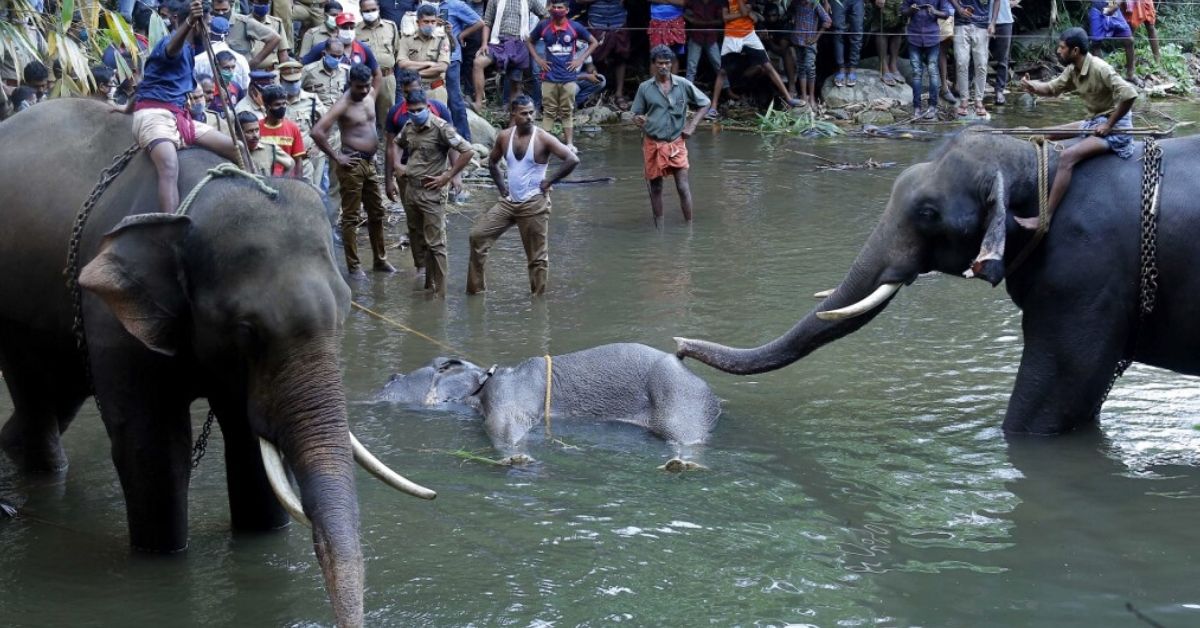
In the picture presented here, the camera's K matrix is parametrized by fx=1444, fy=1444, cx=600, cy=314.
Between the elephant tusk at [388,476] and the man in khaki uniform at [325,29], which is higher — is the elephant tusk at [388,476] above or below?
below

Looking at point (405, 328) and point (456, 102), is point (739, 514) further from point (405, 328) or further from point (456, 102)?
point (456, 102)

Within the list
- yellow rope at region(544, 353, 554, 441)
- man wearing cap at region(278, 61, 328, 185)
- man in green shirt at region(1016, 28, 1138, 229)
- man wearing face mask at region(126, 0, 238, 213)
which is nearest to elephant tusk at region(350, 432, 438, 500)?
man wearing face mask at region(126, 0, 238, 213)

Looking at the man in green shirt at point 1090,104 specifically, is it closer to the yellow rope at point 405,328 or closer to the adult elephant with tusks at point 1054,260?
the adult elephant with tusks at point 1054,260

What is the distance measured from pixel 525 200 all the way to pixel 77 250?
5.38m

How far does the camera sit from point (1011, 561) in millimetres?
6043

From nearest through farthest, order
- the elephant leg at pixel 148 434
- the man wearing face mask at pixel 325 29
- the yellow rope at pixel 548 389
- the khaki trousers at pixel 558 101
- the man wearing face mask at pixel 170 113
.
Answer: the elephant leg at pixel 148 434, the man wearing face mask at pixel 170 113, the yellow rope at pixel 548 389, the man wearing face mask at pixel 325 29, the khaki trousers at pixel 558 101

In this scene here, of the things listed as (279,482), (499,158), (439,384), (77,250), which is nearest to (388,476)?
(279,482)

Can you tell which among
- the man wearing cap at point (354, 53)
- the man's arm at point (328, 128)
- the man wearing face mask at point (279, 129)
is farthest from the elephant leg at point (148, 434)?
the man wearing cap at point (354, 53)

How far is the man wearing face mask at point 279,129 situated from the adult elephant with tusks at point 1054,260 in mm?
5117

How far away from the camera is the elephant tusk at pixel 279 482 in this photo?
4.71 m

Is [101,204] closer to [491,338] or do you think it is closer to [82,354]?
[82,354]

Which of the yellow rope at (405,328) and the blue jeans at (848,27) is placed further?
the blue jeans at (848,27)

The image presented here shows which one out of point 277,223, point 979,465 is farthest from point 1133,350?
point 277,223

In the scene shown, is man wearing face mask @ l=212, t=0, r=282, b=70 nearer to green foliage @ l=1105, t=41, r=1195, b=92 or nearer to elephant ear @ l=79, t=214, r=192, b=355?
elephant ear @ l=79, t=214, r=192, b=355
